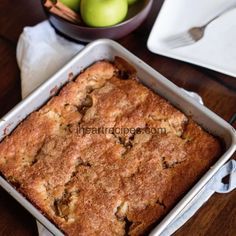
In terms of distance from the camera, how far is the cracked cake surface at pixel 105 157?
93 cm

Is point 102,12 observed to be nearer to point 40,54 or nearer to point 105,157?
point 40,54

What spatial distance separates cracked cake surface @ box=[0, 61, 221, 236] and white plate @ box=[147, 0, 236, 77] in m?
0.17

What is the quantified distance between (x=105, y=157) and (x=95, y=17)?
0.38 meters

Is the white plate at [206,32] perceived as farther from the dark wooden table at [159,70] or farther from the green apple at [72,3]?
the green apple at [72,3]

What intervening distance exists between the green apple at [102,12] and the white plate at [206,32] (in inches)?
4.4

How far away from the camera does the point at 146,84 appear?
1101 millimetres

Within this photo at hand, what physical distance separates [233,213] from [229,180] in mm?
75

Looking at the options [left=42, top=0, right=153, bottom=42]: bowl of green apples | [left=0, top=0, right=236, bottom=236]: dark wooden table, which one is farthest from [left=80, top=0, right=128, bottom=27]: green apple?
[left=0, top=0, right=236, bottom=236]: dark wooden table

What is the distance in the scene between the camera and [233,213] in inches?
39.4

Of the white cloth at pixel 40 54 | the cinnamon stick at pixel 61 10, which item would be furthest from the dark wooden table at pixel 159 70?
the cinnamon stick at pixel 61 10

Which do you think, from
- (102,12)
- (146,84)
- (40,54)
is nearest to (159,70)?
(146,84)

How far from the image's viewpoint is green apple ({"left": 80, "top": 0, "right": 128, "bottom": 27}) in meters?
1.12

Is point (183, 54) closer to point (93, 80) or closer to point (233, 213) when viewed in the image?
point (93, 80)

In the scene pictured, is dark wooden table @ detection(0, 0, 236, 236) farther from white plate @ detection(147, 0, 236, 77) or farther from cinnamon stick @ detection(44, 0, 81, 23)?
cinnamon stick @ detection(44, 0, 81, 23)
